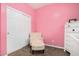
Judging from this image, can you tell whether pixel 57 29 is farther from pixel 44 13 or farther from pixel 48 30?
pixel 44 13

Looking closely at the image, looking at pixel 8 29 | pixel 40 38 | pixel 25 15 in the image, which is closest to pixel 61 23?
pixel 40 38

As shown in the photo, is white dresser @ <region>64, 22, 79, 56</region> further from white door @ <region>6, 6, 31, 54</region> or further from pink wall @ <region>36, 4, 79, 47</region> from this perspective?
white door @ <region>6, 6, 31, 54</region>

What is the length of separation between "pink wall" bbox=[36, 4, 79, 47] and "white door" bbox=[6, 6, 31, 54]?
0.32 metres

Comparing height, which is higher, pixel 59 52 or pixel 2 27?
pixel 2 27

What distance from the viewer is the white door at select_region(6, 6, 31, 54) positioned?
257cm

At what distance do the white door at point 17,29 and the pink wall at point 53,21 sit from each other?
0.32 m

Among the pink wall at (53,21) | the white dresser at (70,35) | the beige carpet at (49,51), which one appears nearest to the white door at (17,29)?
the beige carpet at (49,51)

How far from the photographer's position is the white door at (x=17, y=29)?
8.42ft

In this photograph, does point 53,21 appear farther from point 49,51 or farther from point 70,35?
point 49,51

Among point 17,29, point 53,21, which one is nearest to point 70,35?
point 53,21

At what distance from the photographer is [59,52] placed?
106 inches

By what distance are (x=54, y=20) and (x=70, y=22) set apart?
1.59 ft

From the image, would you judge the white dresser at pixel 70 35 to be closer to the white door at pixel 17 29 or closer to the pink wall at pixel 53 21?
the pink wall at pixel 53 21

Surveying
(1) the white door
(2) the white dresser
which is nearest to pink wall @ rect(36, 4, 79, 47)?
(2) the white dresser
